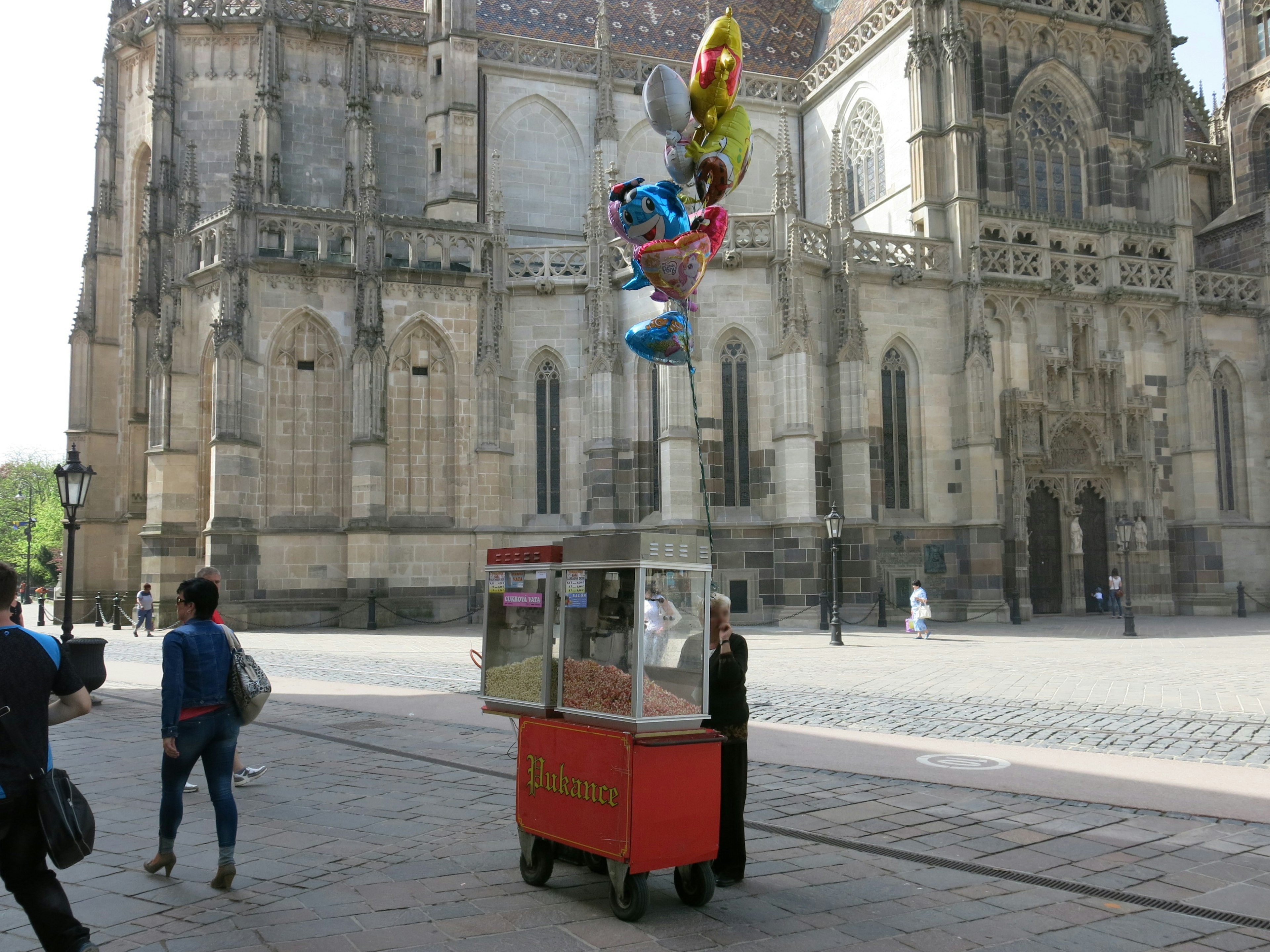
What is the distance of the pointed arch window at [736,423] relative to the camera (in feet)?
86.2

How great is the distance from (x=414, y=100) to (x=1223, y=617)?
28.4m

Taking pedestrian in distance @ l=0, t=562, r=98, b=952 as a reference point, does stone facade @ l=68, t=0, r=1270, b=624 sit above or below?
above

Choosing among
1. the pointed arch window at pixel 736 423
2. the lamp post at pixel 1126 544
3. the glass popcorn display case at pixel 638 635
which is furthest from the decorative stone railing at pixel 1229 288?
the glass popcorn display case at pixel 638 635

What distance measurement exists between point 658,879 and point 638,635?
1771 mm

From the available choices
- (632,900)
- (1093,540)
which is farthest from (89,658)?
(1093,540)

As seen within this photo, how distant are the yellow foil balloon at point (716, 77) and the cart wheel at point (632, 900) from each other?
5.77m

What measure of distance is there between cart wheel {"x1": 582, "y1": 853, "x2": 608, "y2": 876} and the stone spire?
95.2 ft

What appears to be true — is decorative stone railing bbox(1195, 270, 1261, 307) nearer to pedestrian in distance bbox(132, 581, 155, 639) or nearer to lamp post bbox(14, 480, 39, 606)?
pedestrian in distance bbox(132, 581, 155, 639)

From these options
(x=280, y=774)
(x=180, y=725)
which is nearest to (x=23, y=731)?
(x=180, y=725)

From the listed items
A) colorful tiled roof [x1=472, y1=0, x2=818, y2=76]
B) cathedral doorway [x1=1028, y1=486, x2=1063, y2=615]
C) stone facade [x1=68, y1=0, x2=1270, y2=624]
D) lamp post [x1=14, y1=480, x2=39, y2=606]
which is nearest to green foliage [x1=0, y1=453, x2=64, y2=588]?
lamp post [x1=14, y1=480, x2=39, y2=606]

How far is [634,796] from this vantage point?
16.8 feet

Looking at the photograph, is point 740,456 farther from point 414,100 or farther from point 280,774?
point 280,774

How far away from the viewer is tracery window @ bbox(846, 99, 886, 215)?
31141mm

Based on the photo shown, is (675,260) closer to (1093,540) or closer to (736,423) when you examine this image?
(736,423)
